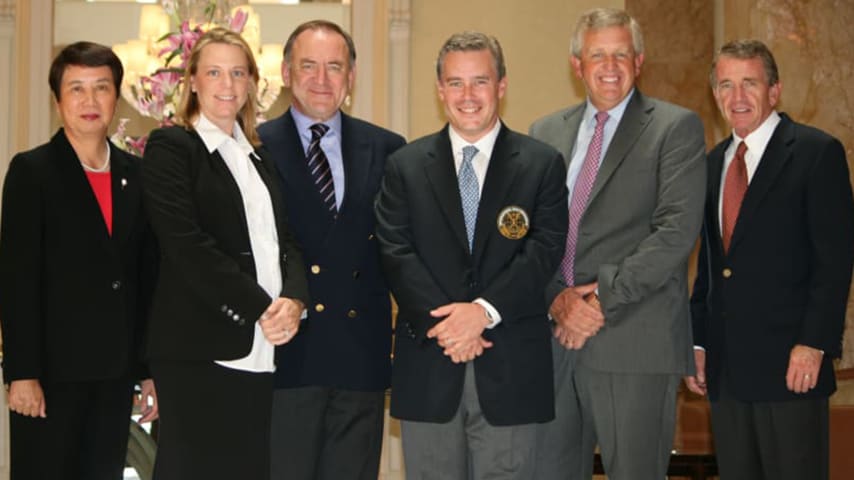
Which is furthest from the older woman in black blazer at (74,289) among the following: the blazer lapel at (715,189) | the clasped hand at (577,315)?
the blazer lapel at (715,189)

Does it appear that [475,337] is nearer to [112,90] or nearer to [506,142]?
[506,142]

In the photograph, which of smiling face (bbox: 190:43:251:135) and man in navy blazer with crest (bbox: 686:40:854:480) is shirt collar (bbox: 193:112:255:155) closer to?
smiling face (bbox: 190:43:251:135)

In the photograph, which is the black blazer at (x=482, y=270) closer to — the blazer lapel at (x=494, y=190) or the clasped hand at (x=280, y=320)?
the blazer lapel at (x=494, y=190)

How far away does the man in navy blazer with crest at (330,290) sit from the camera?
345 centimetres

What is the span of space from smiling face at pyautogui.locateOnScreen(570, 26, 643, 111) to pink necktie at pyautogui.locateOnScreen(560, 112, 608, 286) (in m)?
0.12

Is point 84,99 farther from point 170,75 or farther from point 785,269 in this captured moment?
point 785,269

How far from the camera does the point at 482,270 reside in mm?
3365

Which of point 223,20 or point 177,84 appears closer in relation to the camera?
point 177,84

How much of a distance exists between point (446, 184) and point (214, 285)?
757 mm

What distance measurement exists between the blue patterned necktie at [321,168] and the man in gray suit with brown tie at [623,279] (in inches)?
29.6

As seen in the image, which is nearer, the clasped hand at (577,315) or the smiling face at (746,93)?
the clasped hand at (577,315)

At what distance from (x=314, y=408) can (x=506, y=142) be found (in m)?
0.99

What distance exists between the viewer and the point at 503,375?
331 cm

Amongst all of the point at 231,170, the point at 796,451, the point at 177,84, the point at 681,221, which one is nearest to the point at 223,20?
the point at 177,84
